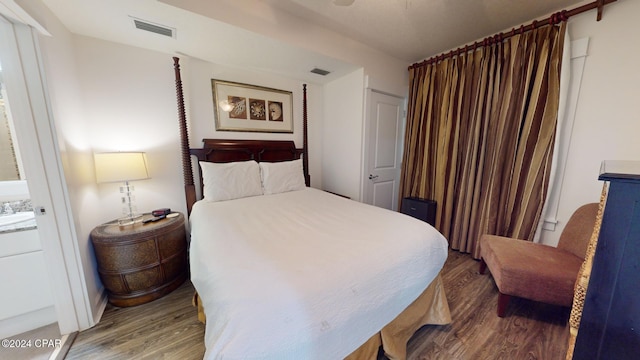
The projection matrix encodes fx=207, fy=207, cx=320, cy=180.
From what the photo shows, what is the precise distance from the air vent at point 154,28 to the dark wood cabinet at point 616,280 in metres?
2.80

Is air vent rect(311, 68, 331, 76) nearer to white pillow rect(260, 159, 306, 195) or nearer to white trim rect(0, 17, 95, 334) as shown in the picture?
white pillow rect(260, 159, 306, 195)

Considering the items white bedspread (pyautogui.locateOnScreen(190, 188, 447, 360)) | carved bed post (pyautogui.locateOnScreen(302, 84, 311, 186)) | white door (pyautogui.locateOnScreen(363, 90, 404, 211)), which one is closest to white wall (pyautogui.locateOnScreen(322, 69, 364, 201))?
white door (pyautogui.locateOnScreen(363, 90, 404, 211))

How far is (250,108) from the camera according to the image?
273 cm

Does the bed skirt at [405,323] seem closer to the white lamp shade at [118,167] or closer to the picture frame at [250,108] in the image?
the white lamp shade at [118,167]

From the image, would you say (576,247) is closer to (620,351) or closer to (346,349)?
(620,351)

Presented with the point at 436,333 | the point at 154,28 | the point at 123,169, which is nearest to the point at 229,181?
the point at 123,169

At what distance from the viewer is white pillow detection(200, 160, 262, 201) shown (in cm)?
221

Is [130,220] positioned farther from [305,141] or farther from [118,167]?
[305,141]

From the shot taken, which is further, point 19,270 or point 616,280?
point 19,270

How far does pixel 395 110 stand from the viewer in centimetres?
316

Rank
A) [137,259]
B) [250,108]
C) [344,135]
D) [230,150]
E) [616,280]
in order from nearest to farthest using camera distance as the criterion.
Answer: [616,280]
[137,259]
[230,150]
[250,108]
[344,135]

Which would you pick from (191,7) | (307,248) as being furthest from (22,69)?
(307,248)

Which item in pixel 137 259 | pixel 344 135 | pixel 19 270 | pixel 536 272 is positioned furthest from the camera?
pixel 344 135

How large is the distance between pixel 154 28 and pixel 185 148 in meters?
1.07
